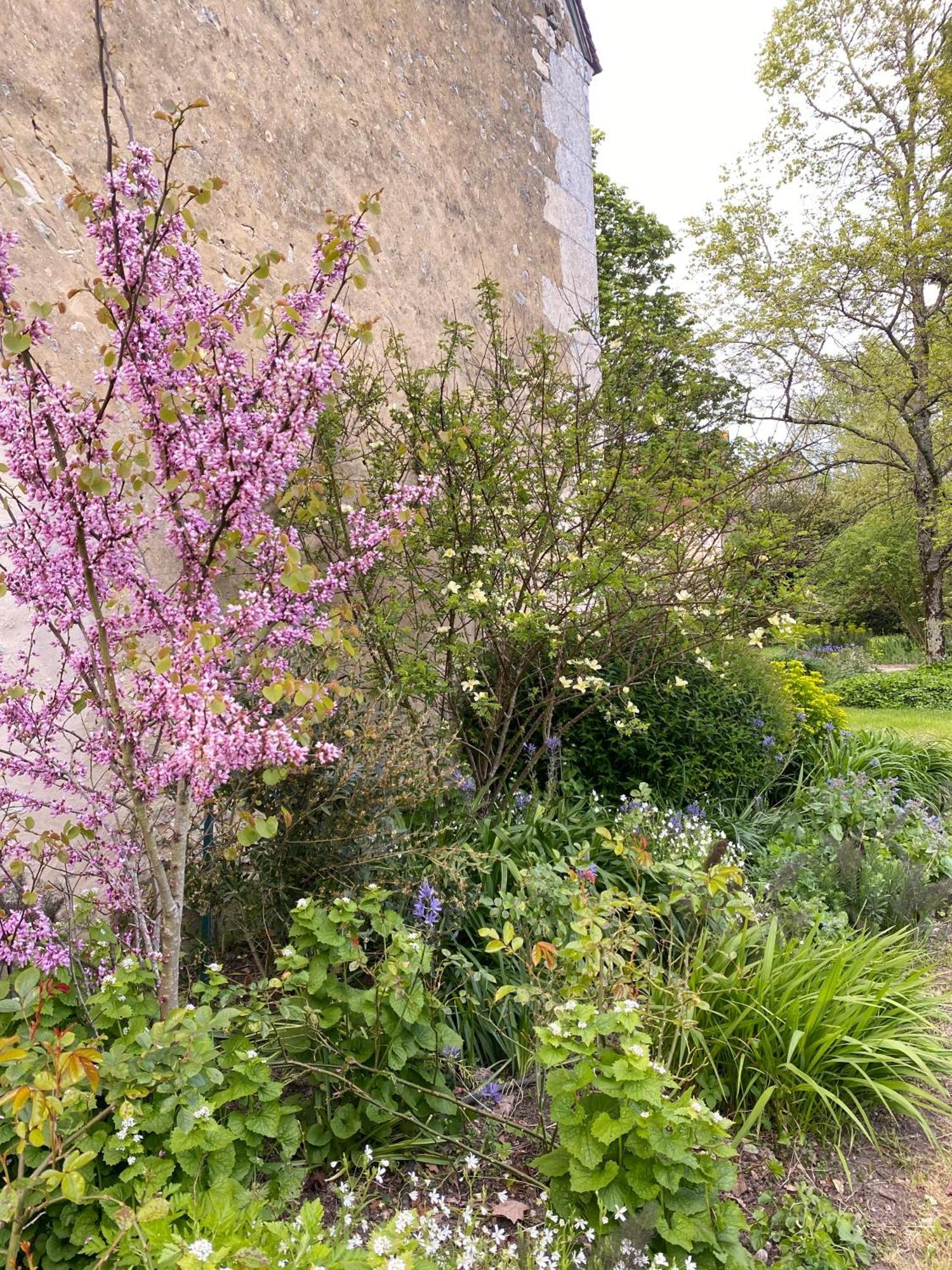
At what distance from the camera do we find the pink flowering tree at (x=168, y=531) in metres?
1.70

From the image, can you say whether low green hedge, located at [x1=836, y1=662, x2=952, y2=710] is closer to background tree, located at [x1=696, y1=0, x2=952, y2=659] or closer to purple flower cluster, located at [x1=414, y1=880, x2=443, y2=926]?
background tree, located at [x1=696, y1=0, x2=952, y2=659]

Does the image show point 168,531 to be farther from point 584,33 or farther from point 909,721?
point 909,721

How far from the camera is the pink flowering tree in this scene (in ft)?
5.59

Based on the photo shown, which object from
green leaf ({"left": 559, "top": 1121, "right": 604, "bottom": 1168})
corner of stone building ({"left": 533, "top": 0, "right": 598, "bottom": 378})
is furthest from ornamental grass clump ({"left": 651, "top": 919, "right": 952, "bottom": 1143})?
corner of stone building ({"left": 533, "top": 0, "right": 598, "bottom": 378})

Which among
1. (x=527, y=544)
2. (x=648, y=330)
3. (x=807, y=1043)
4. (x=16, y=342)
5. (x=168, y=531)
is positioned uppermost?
(x=648, y=330)

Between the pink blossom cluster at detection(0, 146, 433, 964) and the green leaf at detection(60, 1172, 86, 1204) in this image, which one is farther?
the pink blossom cluster at detection(0, 146, 433, 964)

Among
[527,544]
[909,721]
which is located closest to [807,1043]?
[527,544]

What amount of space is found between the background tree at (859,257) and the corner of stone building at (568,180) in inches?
204

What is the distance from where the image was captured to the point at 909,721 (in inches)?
332

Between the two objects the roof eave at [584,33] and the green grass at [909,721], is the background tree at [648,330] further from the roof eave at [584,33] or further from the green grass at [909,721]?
the green grass at [909,721]

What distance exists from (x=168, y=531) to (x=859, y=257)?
1165 cm

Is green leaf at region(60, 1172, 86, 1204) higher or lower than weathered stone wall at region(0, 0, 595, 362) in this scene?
lower

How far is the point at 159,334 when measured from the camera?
182cm

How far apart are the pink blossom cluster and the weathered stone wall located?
1.04 m
